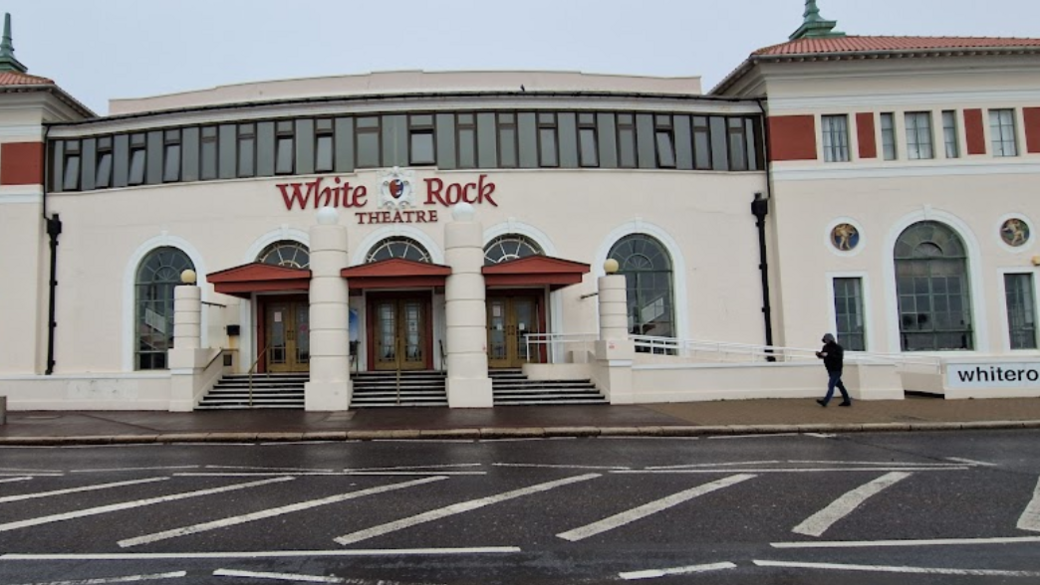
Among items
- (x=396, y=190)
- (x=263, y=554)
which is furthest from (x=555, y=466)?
(x=396, y=190)

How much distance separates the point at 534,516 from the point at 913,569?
2931 millimetres

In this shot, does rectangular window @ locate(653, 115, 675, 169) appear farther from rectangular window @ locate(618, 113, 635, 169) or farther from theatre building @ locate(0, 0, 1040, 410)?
rectangular window @ locate(618, 113, 635, 169)

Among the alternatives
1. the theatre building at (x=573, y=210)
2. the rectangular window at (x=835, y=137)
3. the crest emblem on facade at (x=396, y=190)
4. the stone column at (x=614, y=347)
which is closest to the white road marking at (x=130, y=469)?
the stone column at (x=614, y=347)

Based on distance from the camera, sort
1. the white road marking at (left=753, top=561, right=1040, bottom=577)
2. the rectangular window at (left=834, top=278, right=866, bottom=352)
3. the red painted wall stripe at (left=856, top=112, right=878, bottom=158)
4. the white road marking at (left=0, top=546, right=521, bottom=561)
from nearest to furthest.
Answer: the white road marking at (left=753, top=561, right=1040, bottom=577), the white road marking at (left=0, top=546, right=521, bottom=561), the rectangular window at (left=834, top=278, right=866, bottom=352), the red painted wall stripe at (left=856, top=112, right=878, bottom=158)

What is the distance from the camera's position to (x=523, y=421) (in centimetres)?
1334

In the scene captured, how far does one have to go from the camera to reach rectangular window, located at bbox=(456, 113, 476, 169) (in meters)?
20.7

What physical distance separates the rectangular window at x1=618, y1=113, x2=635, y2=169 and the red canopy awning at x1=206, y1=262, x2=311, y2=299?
31.9ft

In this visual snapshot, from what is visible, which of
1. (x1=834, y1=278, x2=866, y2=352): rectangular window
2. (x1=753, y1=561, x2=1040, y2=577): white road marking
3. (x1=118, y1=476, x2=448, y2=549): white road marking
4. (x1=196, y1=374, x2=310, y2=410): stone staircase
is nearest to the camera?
(x1=753, y1=561, x2=1040, y2=577): white road marking

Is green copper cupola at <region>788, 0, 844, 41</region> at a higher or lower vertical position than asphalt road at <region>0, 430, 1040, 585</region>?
higher

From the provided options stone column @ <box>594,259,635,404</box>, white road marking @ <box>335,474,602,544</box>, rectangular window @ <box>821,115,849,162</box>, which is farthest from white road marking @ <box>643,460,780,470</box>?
rectangular window @ <box>821,115,849,162</box>

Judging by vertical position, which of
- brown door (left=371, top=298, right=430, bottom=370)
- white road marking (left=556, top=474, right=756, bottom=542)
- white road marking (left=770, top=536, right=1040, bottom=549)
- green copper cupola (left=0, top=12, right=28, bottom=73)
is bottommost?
white road marking (left=770, top=536, right=1040, bottom=549)

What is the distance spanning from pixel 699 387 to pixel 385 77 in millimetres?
14146

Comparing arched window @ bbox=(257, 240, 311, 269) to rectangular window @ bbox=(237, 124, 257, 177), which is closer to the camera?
arched window @ bbox=(257, 240, 311, 269)

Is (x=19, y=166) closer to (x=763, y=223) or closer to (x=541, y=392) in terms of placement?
(x=541, y=392)
